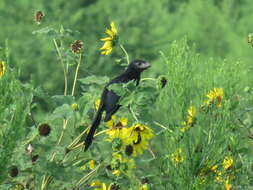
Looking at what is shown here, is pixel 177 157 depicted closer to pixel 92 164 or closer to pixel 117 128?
pixel 117 128

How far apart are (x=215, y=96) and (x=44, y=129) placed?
71 cm

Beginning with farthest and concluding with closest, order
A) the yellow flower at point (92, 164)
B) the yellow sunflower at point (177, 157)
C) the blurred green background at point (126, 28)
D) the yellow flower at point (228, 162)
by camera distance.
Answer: the blurred green background at point (126, 28)
the yellow flower at point (92, 164)
the yellow flower at point (228, 162)
the yellow sunflower at point (177, 157)

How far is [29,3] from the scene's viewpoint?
21.2m

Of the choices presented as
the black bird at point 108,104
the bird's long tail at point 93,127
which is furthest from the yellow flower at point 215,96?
the bird's long tail at point 93,127

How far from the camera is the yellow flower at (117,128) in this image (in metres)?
3.02

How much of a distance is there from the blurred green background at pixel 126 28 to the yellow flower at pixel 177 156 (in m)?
16.6

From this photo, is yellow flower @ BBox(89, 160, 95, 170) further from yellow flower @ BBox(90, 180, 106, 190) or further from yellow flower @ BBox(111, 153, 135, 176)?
yellow flower @ BBox(111, 153, 135, 176)

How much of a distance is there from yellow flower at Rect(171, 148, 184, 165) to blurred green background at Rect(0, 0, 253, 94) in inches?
654

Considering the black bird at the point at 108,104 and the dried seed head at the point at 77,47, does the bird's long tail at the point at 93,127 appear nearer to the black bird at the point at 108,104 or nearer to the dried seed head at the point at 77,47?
the black bird at the point at 108,104

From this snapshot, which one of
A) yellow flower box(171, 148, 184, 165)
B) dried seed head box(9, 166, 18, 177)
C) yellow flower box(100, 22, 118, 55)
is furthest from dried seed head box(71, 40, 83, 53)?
yellow flower box(171, 148, 184, 165)

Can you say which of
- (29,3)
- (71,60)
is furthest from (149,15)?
(71,60)

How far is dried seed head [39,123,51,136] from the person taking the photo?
312 centimetres

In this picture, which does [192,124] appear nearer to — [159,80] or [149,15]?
[159,80]

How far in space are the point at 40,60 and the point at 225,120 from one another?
1749 cm
